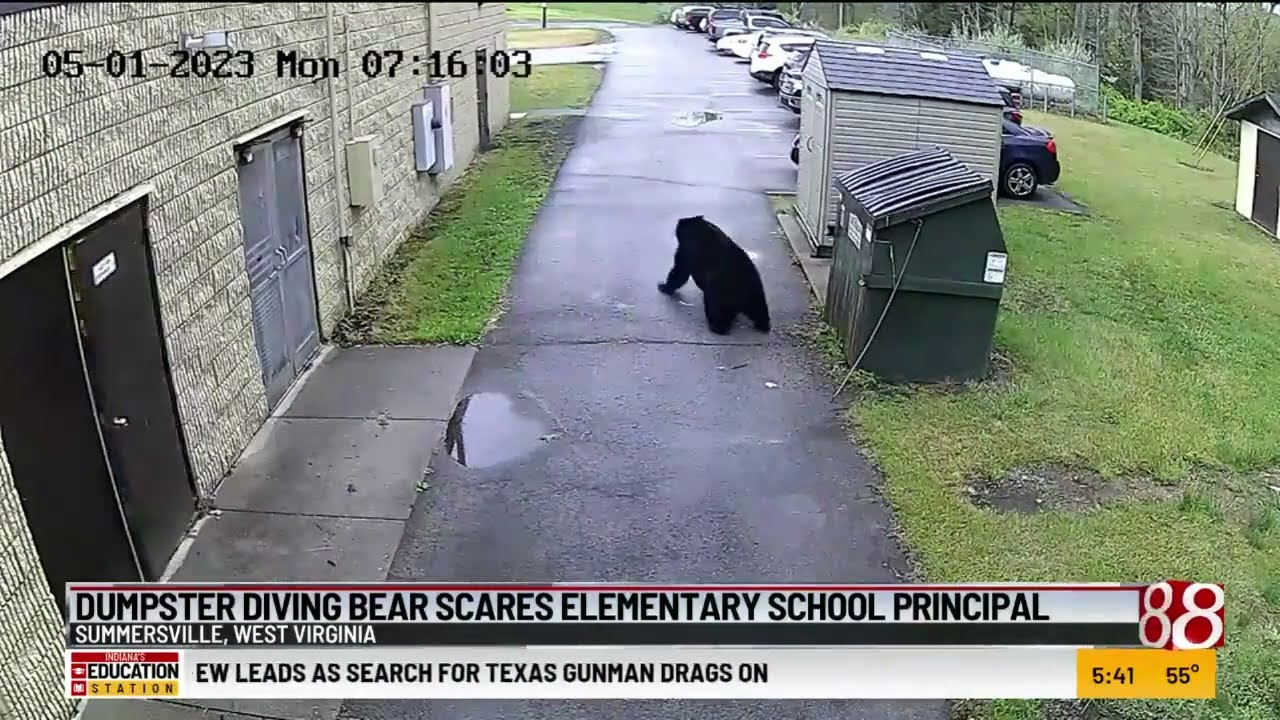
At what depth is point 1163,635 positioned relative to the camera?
11.9 feet

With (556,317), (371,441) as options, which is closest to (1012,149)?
(556,317)

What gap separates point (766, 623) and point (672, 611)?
1.18ft

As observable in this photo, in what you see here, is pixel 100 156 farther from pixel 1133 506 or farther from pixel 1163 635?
pixel 1133 506

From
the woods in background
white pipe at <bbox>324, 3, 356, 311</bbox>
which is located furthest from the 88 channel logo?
white pipe at <bbox>324, 3, 356, 311</bbox>

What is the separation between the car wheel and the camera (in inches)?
647

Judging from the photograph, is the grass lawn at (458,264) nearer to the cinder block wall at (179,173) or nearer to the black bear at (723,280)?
the cinder block wall at (179,173)

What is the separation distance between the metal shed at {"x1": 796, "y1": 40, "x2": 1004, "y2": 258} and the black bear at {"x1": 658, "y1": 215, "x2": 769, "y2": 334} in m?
1.95

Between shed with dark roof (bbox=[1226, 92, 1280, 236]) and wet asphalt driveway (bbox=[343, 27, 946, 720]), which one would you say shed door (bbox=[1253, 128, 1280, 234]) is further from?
wet asphalt driveway (bbox=[343, 27, 946, 720])

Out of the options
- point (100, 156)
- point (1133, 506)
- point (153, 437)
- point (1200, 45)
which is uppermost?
point (1200, 45)

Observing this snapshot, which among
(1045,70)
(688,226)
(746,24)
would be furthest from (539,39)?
(746,24)

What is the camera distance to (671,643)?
3.70 m

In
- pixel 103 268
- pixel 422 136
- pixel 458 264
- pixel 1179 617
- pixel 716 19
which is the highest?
pixel 716 19

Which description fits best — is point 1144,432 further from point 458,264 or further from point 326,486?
point 458,264

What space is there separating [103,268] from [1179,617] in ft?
14.5
